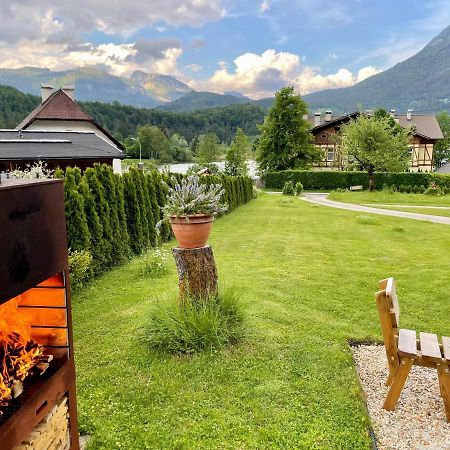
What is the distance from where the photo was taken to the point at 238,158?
4331 centimetres

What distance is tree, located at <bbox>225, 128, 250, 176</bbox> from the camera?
41344mm

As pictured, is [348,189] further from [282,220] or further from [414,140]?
[282,220]

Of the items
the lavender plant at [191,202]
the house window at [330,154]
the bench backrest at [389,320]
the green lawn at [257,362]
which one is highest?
the house window at [330,154]

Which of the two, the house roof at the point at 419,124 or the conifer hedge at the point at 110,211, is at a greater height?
the house roof at the point at 419,124

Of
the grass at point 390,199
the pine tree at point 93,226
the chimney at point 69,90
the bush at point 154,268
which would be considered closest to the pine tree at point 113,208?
the pine tree at point 93,226

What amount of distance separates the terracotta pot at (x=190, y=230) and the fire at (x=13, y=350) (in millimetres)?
2155

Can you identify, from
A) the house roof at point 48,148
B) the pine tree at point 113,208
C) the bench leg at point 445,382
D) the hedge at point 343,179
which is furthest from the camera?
the hedge at point 343,179

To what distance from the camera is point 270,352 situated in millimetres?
4180

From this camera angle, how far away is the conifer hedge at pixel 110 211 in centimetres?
670

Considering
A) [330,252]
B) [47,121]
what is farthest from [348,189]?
[330,252]

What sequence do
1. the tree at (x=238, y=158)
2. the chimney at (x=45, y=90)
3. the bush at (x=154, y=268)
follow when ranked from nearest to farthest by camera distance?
the bush at (x=154, y=268)
the chimney at (x=45, y=90)
the tree at (x=238, y=158)

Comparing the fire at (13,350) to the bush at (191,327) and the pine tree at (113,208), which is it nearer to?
the bush at (191,327)

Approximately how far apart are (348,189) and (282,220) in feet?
73.2

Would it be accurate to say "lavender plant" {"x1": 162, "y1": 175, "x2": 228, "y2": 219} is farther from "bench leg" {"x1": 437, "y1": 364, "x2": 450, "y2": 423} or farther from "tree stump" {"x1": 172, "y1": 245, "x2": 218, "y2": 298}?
"bench leg" {"x1": 437, "y1": 364, "x2": 450, "y2": 423}
